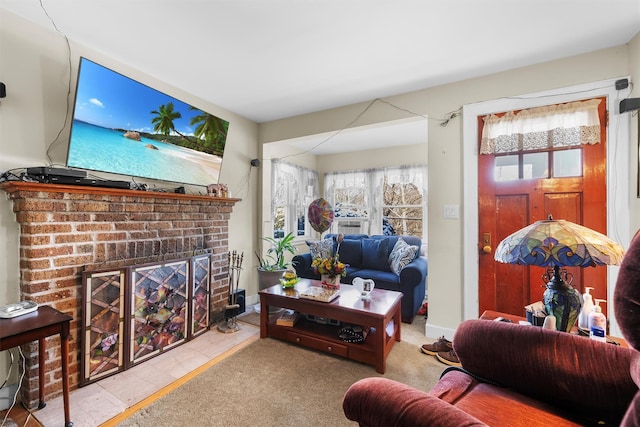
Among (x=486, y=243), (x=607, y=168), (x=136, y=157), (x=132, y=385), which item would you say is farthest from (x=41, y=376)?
(x=607, y=168)

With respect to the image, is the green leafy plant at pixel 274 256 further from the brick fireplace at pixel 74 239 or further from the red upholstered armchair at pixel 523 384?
the red upholstered armchair at pixel 523 384

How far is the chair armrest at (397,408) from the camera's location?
756mm

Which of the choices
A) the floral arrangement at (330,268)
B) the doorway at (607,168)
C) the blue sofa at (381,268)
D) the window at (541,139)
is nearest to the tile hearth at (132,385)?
the floral arrangement at (330,268)

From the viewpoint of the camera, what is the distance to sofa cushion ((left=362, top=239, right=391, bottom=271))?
12.5 feet

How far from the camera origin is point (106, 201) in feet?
6.71

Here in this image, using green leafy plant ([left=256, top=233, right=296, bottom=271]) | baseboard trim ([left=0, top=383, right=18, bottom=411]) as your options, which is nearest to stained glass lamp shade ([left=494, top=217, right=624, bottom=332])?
green leafy plant ([left=256, top=233, right=296, bottom=271])

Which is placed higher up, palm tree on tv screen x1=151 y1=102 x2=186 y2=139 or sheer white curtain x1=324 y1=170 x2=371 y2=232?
A: palm tree on tv screen x1=151 y1=102 x2=186 y2=139

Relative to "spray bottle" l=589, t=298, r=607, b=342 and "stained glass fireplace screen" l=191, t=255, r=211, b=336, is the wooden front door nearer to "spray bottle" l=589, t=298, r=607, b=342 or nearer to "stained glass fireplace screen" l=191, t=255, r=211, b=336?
"spray bottle" l=589, t=298, r=607, b=342

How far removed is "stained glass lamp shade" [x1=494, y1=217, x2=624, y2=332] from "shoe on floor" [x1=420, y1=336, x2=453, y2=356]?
1.24 meters

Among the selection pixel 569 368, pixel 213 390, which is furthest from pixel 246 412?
pixel 569 368

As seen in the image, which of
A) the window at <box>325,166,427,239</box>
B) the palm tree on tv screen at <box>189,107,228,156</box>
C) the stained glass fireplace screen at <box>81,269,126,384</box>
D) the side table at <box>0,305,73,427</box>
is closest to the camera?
the side table at <box>0,305,73,427</box>

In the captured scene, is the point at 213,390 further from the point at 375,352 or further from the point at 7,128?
the point at 7,128

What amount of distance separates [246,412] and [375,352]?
38.7 inches

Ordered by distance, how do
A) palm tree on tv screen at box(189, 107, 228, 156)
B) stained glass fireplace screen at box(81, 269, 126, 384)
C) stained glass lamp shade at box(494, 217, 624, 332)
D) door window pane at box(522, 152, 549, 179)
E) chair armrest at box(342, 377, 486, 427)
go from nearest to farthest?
chair armrest at box(342, 377, 486, 427) → stained glass lamp shade at box(494, 217, 624, 332) → stained glass fireplace screen at box(81, 269, 126, 384) → door window pane at box(522, 152, 549, 179) → palm tree on tv screen at box(189, 107, 228, 156)
